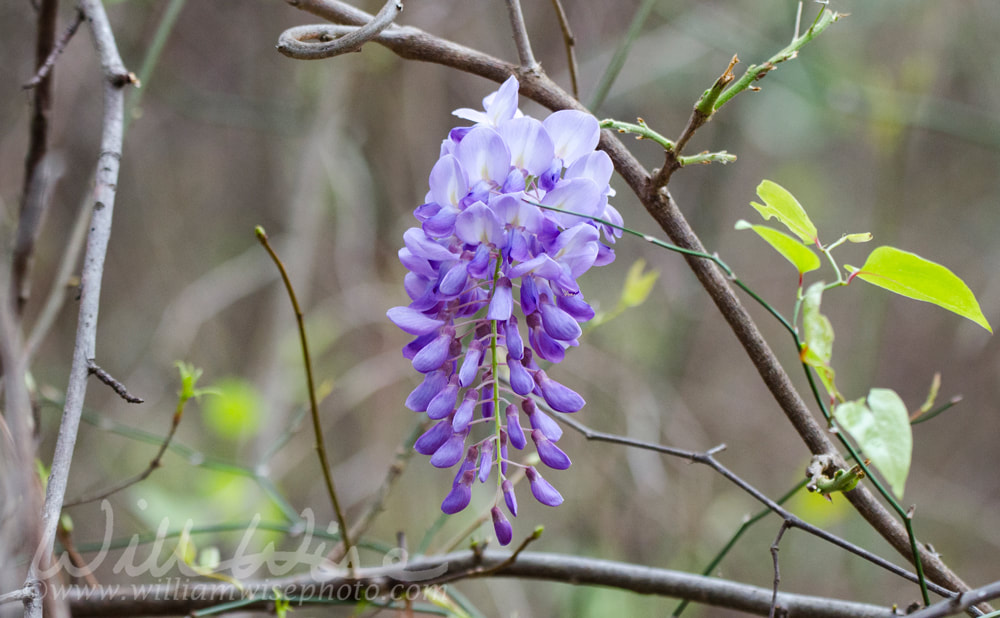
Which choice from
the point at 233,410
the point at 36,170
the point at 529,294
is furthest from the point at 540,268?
the point at 233,410

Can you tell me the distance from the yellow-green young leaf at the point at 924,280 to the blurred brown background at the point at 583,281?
4.48 feet

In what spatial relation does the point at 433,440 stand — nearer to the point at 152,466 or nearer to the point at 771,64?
the point at 771,64

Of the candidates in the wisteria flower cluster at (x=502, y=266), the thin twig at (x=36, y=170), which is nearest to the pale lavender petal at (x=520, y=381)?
the wisteria flower cluster at (x=502, y=266)

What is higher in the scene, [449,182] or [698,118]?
[698,118]

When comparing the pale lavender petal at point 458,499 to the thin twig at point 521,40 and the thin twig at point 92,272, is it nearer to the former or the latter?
the thin twig at point 92,272

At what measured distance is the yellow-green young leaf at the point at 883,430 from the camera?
391 millimetres

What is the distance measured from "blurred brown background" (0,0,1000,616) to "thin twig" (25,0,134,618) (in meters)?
1.06

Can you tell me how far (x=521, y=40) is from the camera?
0.65 metres

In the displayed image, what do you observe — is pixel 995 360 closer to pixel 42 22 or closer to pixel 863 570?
pixel 863 570

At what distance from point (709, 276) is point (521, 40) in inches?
11.0

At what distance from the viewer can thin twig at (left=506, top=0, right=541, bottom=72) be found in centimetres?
64

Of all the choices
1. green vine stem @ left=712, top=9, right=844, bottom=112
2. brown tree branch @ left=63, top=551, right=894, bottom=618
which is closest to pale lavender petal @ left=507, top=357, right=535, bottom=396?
green vine stem @ left=712, top=9, right=844, bottom=112

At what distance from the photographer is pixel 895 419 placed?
410 mm

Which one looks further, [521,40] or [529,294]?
[521,40]
